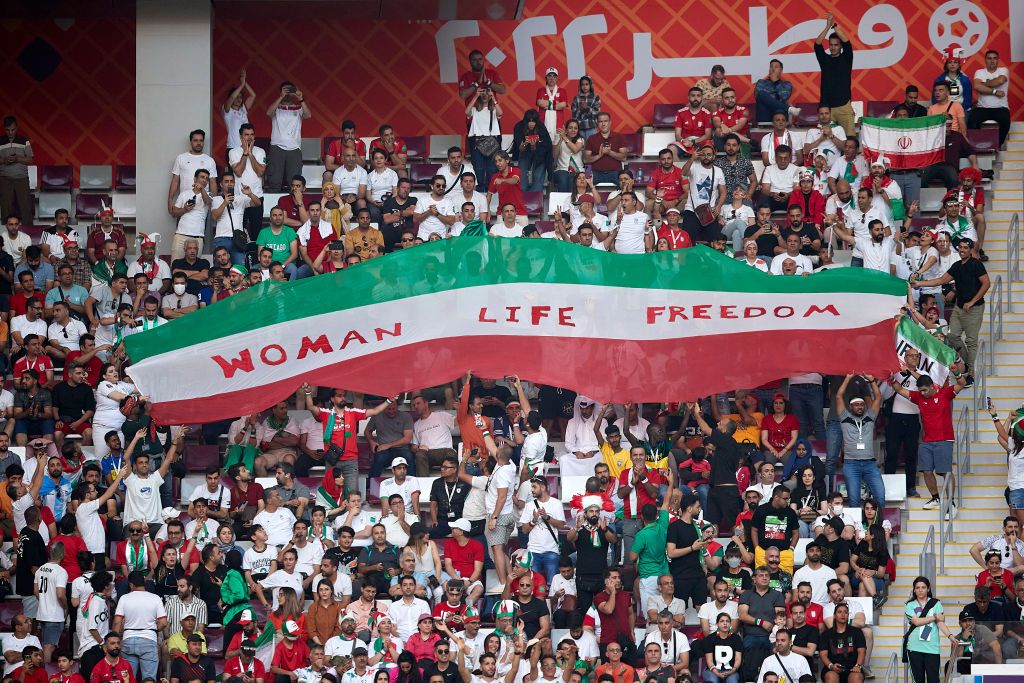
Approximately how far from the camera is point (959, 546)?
2227cm

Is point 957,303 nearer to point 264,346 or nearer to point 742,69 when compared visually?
point 742,69

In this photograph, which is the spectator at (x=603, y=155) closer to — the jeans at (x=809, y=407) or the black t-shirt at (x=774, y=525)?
the jeans at (x=809, y=407)

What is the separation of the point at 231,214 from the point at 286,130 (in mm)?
1856

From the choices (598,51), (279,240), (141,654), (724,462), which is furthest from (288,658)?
(598,51)

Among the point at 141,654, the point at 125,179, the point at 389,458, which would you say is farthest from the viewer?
the point at 125,179

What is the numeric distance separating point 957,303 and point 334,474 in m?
8.18

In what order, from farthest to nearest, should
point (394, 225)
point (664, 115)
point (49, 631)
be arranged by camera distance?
point (664, 115) → point (394, 225) → point (49, 631)

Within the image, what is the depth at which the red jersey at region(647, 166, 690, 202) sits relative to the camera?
84.1 feet

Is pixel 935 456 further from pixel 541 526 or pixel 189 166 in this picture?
pixel 189 166

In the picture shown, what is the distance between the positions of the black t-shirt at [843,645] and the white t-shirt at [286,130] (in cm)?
1077

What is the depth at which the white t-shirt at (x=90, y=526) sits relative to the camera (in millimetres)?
21250

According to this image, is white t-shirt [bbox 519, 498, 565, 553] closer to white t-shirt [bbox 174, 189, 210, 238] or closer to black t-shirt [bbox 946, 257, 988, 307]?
black t-shirt [bbox 946, 257, 988, 307]

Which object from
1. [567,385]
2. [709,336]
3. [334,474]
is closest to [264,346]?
[334,474]

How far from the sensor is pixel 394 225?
2511cm
